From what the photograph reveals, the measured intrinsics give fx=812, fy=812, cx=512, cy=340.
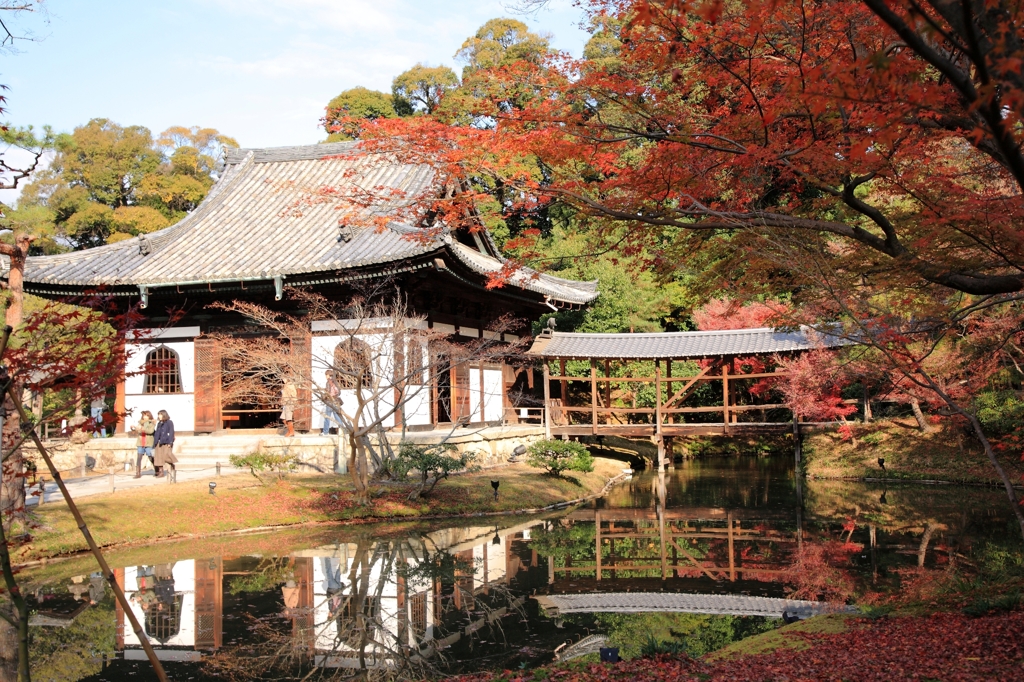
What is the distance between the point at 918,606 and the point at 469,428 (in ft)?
43.1

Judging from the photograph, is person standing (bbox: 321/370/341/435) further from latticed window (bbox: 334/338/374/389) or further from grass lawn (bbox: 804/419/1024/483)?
grass lawn (bbox: 804/419/1024/483)

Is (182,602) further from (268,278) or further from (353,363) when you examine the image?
(268,278)

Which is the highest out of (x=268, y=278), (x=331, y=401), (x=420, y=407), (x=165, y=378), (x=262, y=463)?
(x=268, y=278)

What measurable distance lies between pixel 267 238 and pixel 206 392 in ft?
13.2

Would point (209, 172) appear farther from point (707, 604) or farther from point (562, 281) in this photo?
point (707, 604)

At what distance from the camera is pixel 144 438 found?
17.6 metres

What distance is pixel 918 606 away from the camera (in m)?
8.10

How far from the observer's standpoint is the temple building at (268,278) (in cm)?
1789

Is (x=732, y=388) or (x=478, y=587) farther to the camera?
(x=732, y=388)

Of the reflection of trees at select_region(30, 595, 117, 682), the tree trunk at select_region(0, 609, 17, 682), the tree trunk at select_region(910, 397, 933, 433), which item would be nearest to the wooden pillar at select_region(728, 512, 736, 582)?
the reflection of trees at select_region(30, 595, 117, 682)

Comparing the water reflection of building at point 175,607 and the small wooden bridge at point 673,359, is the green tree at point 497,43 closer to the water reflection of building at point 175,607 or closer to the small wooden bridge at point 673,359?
the small wooden bridge at point 673,359

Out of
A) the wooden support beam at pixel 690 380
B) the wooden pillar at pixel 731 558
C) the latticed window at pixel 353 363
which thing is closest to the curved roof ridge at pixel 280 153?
the latticed window at pixel 353 363

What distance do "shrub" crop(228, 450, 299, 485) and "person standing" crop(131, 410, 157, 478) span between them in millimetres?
2269

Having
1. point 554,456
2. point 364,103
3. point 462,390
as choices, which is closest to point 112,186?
point 364,103
